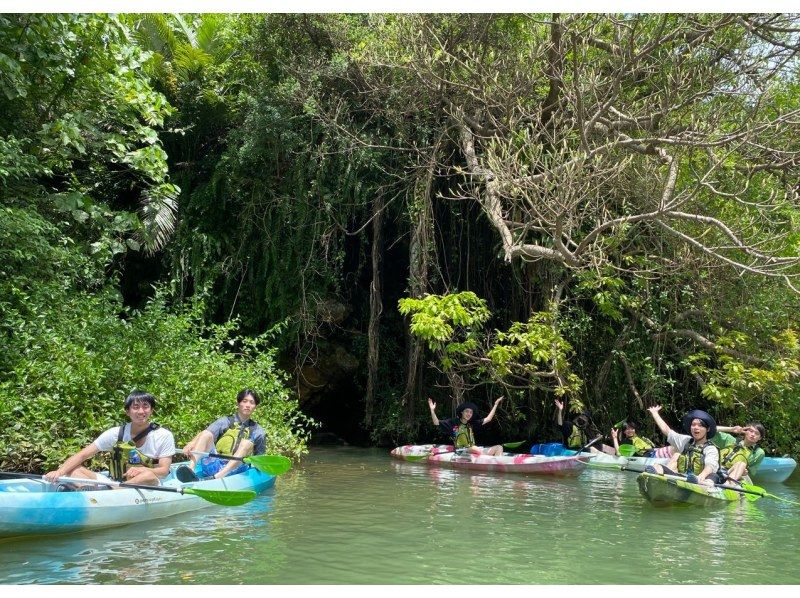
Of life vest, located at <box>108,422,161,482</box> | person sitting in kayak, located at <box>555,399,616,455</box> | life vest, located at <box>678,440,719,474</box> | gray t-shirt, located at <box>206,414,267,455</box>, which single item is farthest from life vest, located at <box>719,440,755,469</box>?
life vest, located at <box>108,422,161,482</box>

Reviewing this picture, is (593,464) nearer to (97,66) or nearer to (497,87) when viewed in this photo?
(497,87)

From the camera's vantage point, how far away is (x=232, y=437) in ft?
25.5

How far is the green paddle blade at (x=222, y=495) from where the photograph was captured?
6.35 m

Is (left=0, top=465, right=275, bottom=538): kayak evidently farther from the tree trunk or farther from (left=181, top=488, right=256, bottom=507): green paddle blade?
the tree trunk

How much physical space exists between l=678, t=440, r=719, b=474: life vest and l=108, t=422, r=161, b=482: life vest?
17.2 ft

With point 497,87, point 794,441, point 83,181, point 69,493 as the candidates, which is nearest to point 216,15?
point 83,181

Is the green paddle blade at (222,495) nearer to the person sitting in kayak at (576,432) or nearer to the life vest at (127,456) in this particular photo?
the life vest at (127,456)

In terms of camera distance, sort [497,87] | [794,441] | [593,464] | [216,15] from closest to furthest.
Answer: [497,87]
[593,464]
[794,441]
[216,15]

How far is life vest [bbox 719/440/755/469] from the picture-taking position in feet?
27.7

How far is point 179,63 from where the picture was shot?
1330 cm

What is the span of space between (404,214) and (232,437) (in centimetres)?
654

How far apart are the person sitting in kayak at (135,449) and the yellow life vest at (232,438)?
55.0 inches

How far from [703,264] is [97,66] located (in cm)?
879

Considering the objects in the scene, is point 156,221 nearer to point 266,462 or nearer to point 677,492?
point 266,462
